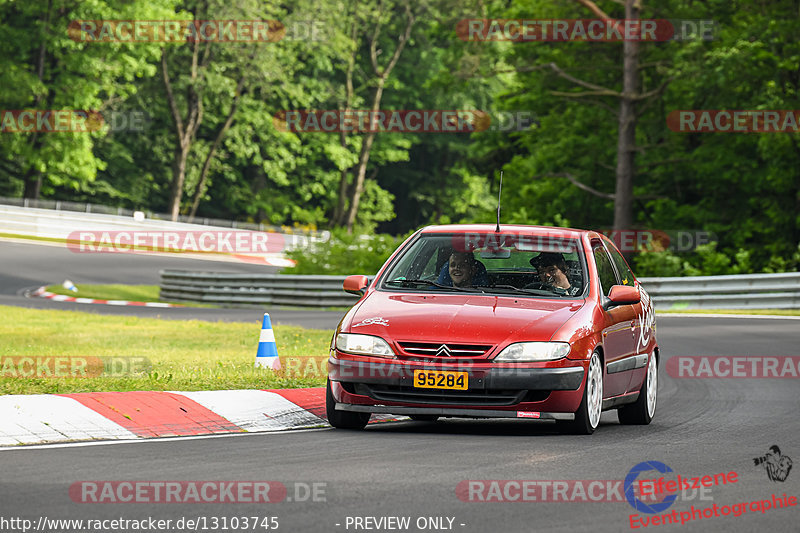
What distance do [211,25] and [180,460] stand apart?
5957 centimetres

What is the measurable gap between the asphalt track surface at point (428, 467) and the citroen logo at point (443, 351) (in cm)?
60

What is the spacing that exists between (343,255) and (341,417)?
26.3 meters

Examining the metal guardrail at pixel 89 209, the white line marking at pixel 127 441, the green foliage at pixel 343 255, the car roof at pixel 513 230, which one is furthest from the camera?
the metal guardrail at pixel 89 209

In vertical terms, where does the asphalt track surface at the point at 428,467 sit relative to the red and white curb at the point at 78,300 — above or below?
above

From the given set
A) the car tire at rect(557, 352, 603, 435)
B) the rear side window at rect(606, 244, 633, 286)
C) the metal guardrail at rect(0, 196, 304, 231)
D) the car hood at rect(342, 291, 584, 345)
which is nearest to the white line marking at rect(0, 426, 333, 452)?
the car hood at rect(342, 291, 584, 345)

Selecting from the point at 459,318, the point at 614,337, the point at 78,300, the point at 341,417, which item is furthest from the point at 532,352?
the point at 78,300

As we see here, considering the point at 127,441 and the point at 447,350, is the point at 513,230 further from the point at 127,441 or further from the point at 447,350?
the point at 127,441

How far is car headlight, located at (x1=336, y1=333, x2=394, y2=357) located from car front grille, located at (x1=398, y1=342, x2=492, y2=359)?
6.1 inches

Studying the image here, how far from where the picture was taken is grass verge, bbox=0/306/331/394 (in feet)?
39.0

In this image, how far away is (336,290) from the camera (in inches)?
1299

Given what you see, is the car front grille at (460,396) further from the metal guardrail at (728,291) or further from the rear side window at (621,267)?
the metal guardrail at (728,291)

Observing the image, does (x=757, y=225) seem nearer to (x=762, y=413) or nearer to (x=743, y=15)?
(x=743, y=15)

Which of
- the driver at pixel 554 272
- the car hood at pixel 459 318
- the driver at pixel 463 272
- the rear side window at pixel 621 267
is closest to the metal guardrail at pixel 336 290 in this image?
the rear side window at pixel 621 267

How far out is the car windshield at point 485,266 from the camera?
10758mm
